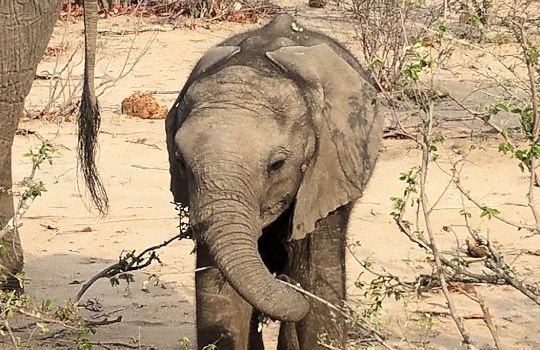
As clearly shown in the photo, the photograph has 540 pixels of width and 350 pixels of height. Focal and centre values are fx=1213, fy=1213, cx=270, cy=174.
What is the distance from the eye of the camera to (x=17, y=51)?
4055 millimetres

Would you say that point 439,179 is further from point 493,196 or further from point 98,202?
point 98,202

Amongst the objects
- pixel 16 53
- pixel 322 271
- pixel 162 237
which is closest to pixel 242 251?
pixel 322 271

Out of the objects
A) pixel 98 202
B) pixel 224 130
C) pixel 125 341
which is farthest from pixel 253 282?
pixel 98 202

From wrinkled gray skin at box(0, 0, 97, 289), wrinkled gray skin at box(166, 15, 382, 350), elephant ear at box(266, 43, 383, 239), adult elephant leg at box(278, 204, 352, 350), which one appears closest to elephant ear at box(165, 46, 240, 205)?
wrinkled gray skin at box(166, 15, 382, 350)

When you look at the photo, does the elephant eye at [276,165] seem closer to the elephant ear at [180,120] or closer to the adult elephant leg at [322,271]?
the elephant ear at [180,120]

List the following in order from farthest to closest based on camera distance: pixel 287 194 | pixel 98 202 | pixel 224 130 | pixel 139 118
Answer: pixel 139 118, pixel 98 202, pixel 287 194, pixel 224 130

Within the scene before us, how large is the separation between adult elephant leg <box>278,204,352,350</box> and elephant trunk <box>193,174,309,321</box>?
566 mm

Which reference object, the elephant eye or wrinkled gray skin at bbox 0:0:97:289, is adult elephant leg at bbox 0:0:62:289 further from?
the elephant eye

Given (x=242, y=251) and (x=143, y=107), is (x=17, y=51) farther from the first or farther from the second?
(x=143, y=107)

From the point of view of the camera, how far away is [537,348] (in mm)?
4184

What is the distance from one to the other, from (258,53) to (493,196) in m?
2.85

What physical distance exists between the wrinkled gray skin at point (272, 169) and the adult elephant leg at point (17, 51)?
86 cm

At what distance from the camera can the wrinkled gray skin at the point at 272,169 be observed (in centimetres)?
293

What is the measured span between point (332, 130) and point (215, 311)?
23.8 inches
